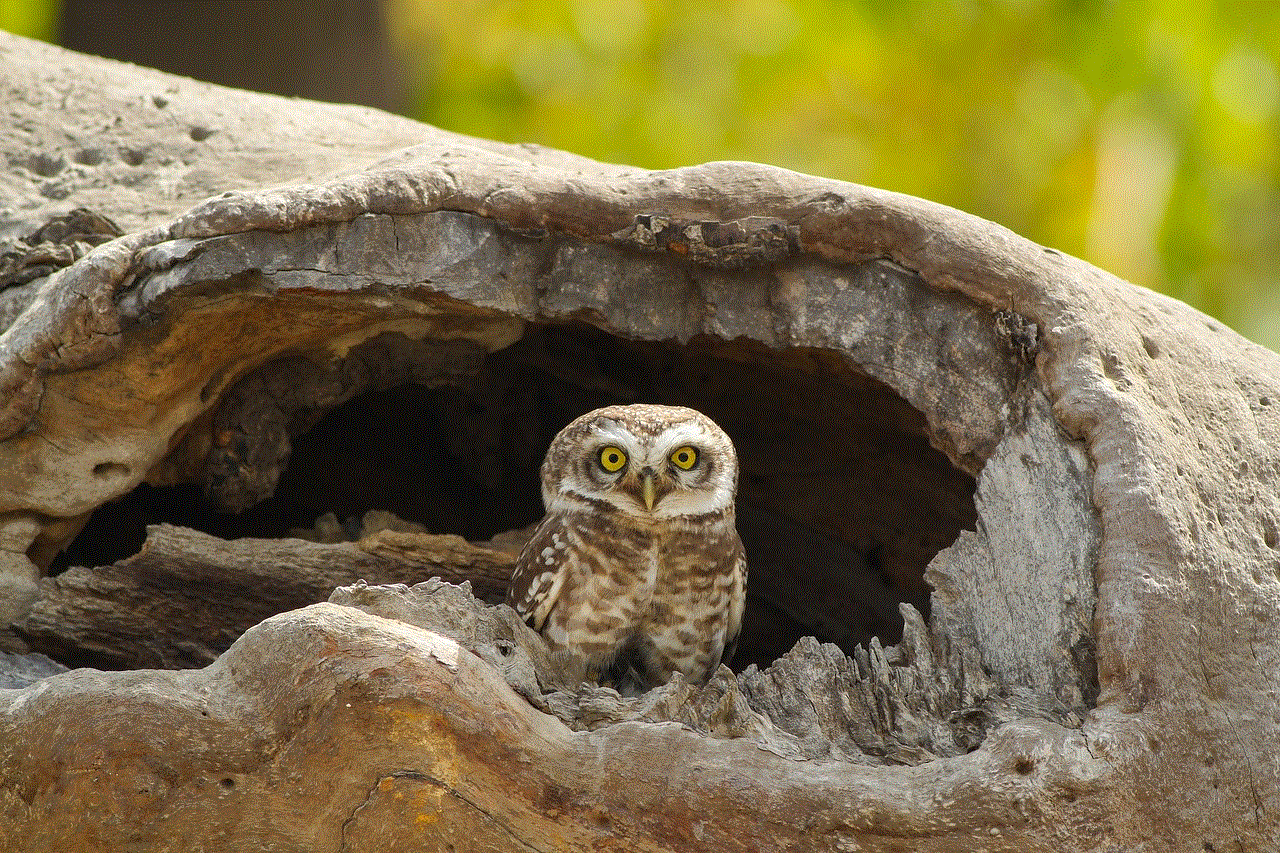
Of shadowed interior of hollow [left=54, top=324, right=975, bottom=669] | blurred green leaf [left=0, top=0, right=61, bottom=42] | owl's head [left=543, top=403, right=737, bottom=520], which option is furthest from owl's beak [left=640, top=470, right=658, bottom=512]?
blurred green leaf [left=0, top=0, right=61, bottom=42]

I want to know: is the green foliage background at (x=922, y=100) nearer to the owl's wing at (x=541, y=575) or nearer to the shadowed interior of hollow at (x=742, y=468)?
the shadowed interior of hollow at (x=742, y=468)

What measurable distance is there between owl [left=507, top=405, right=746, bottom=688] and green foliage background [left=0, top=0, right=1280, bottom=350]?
5.39 metres

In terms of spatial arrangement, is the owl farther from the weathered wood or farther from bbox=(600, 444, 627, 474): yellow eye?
the weathered wood

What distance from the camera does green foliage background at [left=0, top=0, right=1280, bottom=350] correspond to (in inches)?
313

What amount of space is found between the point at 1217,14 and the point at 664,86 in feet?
12.6

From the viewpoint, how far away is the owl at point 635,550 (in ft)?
10.0

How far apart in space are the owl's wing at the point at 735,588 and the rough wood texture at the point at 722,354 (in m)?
0.55

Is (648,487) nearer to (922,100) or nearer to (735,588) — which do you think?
(735,588)

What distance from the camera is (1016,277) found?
109 inches

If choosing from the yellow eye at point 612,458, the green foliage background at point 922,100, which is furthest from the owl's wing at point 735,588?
the green foliage background at point 922,100

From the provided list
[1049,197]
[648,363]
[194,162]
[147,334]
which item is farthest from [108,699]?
[1049,197]

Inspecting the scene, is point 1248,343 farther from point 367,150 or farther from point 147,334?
point 147,334

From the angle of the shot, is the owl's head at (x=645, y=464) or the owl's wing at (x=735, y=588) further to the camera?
the owl's wing at (x=735, y=588)

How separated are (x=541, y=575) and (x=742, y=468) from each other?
117 centimetres
